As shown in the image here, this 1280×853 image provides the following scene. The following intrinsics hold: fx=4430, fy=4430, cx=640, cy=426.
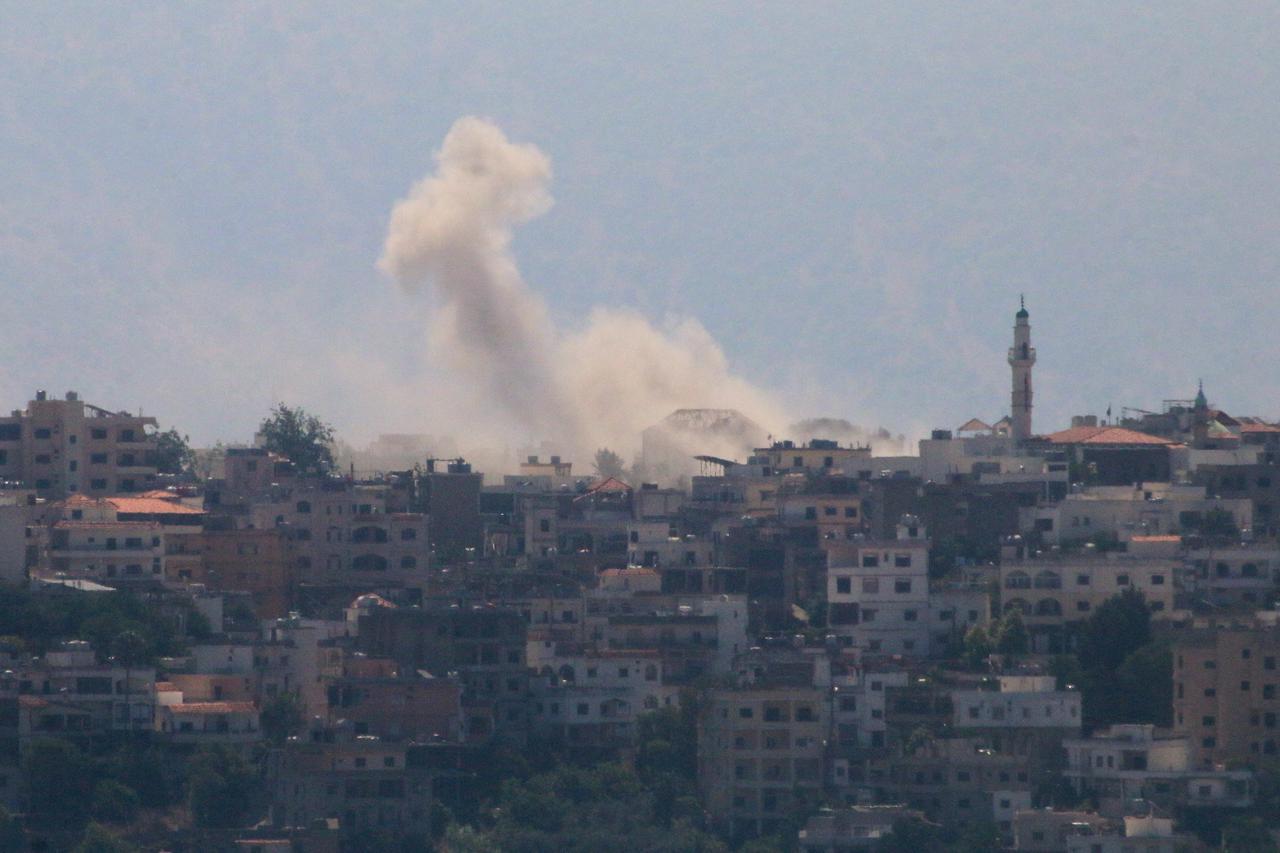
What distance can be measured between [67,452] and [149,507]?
798 centimetres

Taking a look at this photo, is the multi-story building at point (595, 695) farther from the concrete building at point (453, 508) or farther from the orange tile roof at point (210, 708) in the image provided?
the concrete building at point (453, 508)

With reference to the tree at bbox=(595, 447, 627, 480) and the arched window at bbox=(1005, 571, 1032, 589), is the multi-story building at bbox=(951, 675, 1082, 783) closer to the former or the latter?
the arched window at bbox=(1005, 571, 1032, 589)

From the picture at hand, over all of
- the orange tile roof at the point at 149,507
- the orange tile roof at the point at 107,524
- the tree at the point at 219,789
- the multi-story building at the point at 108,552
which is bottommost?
the tree at the point at 219,789

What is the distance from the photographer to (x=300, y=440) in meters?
123

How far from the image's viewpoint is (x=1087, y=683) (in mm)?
84438

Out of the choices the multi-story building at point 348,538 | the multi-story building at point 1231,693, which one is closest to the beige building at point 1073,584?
the multi-story building at point 1231,693

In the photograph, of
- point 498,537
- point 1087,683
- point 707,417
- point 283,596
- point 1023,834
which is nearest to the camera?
point 1023,834

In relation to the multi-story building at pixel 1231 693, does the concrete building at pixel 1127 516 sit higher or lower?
higher

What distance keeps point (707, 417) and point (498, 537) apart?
27437 millimetres

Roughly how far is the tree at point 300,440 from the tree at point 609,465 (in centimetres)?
839

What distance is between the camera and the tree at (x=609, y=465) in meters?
129

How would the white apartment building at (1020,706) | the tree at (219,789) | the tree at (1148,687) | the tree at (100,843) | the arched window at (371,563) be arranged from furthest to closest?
the arched window at (371,563)
the tree at (1148,687)
the white apartment building at (1020,706)
the tree at (219,789)
the tree at (100,843)

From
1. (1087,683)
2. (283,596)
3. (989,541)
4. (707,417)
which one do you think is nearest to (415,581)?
(283,596)

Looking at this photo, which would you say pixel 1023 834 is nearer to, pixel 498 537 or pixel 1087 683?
pixel 1087 683
